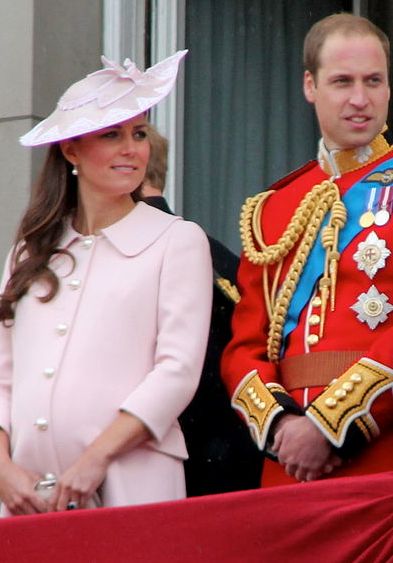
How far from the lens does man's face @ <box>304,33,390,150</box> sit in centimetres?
470

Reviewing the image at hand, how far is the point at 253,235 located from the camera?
15.9 ft

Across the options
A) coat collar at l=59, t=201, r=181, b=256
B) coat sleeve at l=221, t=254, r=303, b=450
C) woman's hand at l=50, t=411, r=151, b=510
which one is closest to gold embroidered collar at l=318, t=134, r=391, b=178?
coat sleeve at l=221, t=254, r=303, b=450

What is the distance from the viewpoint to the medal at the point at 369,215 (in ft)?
15.1

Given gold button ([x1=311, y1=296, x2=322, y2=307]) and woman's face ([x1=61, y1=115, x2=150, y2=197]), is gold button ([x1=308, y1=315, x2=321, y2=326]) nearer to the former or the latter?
gold button ([x1=311, y1=296, x2=322, y2=307])

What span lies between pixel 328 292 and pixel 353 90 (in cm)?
55

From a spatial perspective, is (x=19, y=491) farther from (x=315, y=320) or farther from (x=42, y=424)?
(x=315, y=320)

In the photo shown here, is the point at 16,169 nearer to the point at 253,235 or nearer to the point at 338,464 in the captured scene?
the point at 253,235

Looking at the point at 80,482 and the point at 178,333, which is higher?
the point at 178,333

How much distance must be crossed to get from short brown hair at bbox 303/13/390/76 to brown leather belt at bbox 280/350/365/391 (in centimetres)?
82

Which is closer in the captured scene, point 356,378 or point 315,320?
point 356,378

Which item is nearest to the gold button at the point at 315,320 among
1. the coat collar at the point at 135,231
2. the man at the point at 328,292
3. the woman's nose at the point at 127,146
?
the man at the point at 328,292

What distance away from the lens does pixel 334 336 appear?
4.51 meters

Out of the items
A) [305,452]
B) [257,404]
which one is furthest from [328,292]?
[305,452]

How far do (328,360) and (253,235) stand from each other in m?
0.52
